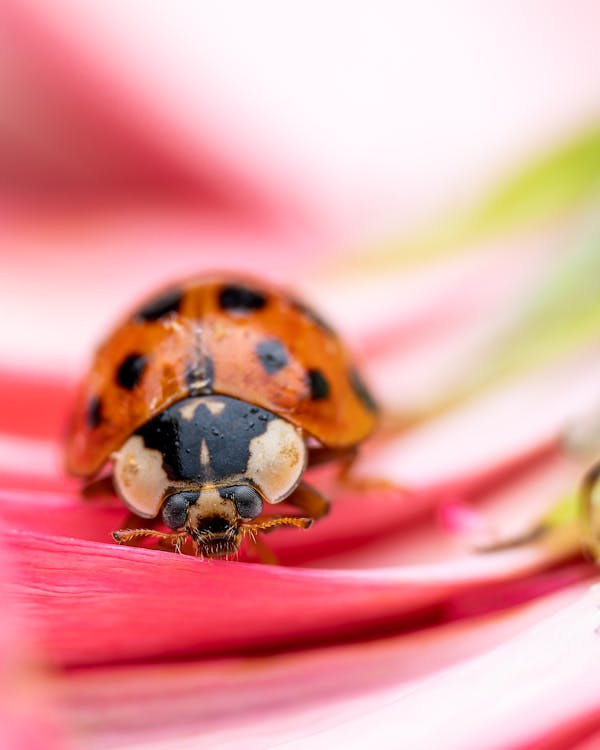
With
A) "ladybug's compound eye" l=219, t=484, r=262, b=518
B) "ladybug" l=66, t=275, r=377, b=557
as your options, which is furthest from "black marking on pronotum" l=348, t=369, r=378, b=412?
"ladybug's compound eye" l=219, t=484, r=262, b=518

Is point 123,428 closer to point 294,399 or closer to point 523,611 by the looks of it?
point 294,399

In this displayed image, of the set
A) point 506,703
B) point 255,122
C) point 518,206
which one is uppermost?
point 255,122

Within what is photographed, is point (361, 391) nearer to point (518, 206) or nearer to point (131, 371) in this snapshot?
point (131, 371)

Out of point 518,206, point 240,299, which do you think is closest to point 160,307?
point 240,299

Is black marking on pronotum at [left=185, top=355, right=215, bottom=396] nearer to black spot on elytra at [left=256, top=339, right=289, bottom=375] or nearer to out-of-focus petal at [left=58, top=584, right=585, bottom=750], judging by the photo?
black spot on elytra at [left=256, top=339, right=289, bottom=375]

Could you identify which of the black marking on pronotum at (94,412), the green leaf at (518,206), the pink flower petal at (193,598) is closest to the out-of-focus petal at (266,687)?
the pink flower petal at (193,598)

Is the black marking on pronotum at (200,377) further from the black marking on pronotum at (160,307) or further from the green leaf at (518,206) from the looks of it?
the green leaf at (518,206)
